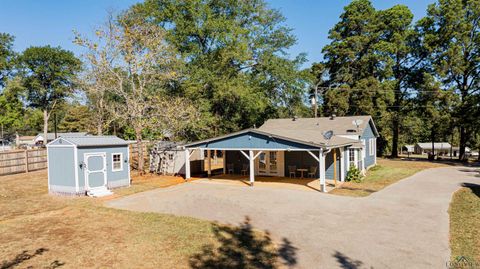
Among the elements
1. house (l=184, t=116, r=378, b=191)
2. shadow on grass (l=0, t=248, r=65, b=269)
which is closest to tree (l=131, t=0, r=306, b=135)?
house (l=184, t=116, r=378, b=191)

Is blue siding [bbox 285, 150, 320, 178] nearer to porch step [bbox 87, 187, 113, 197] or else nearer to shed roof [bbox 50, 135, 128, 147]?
shed roof [bbox 50, 135, 128, 147]

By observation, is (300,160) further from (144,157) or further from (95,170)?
(144,157)

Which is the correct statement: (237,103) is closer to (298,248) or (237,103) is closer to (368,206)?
(368,206)

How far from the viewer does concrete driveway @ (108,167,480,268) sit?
6.91m

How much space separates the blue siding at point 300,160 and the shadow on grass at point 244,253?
10.7 m

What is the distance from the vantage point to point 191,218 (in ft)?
33.5

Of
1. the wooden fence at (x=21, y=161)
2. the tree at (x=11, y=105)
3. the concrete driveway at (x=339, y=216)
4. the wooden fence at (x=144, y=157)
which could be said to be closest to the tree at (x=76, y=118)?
the tree at (x=11, y=105)

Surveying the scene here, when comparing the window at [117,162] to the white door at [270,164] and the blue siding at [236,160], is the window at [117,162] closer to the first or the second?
the blue siding at [236,160]

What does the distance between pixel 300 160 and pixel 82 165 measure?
40.1 ft

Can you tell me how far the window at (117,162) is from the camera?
15633 mm

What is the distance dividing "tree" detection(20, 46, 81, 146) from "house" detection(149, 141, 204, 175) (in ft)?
103

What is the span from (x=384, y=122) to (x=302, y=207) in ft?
84.8

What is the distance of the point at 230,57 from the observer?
2692cm

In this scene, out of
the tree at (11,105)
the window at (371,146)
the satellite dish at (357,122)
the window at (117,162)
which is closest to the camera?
the window at (117,162)
